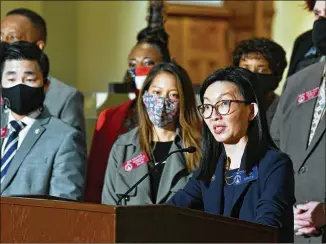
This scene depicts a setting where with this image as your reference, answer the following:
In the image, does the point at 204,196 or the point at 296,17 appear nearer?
the point at 204,196

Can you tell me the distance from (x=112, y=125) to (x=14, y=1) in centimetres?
295

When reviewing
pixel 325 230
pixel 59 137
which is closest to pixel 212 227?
pixel 325 230

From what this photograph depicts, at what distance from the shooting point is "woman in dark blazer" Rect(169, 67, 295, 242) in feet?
8.83

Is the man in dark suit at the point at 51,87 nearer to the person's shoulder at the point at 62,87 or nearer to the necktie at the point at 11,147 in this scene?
the person's shoulder at the point at 62,87

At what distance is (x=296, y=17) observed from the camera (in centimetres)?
813

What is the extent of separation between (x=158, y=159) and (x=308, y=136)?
2.22 feet

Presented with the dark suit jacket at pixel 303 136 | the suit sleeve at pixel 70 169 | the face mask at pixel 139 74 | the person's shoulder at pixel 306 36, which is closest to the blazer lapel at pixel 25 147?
the suit sleeve at pixel 70 169

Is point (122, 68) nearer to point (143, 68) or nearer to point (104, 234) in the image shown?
point (143, 68)

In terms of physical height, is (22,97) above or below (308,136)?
above

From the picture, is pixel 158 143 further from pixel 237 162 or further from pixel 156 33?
pixel 156 33

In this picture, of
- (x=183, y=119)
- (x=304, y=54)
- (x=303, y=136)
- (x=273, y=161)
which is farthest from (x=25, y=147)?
(x=304, y=54)

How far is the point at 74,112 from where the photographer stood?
14.9 feet

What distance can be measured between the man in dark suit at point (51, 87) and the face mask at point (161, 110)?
0.63 m

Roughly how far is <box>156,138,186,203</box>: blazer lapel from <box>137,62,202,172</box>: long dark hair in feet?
0.15
